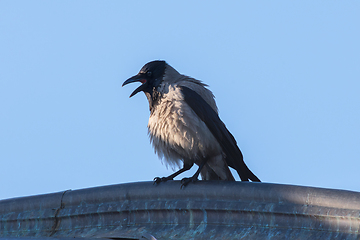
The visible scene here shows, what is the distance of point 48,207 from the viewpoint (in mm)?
4363

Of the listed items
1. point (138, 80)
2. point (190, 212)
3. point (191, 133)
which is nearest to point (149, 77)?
point (138, 80)

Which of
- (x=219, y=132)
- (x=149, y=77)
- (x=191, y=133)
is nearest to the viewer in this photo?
(x=191, y=133)

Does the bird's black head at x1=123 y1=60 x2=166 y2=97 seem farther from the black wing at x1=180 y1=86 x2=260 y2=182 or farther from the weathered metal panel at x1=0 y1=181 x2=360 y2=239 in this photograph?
the weathered metal panel at x1=0 y1=181 x2=360 y2=239

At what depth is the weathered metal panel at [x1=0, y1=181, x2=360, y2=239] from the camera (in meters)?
3.23

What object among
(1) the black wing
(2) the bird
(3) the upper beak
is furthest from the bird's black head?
(1) the black wing

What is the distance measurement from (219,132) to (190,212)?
6.83 ft

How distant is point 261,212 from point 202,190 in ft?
2.08

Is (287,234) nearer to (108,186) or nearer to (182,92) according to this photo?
(108,186)

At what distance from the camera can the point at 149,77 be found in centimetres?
652

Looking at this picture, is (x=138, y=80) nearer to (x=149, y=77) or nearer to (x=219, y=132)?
(x=149, y=77)

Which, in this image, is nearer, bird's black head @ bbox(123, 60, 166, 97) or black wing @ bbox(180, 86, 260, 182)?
black wing @ bbox(180, 86, 260, 182)

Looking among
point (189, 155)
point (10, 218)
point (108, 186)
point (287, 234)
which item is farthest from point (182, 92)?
point (287, 234)

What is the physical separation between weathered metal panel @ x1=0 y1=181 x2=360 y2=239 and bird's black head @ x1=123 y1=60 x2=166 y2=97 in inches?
93.9

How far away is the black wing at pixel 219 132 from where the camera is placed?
581cm
